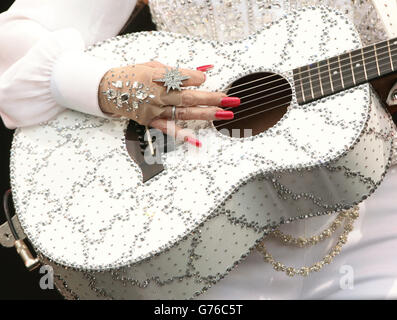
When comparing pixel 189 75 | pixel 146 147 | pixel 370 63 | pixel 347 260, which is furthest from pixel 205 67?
pixel 347 260

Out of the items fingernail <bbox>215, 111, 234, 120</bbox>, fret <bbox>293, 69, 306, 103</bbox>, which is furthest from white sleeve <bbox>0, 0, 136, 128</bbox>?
fret <bbox>293, 69, 306, 103</bbox>

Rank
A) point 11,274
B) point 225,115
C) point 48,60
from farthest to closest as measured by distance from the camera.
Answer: point 11,274 → point 48,60 → point 225,115

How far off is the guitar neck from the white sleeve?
372 mm

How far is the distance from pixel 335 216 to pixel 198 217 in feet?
0.91

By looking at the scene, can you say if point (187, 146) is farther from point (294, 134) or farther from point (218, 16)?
point (218, 16)

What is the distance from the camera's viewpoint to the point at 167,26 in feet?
4.02

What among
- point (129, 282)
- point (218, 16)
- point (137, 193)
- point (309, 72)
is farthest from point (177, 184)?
point (218, 16)

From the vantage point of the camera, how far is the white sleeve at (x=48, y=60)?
1.12 meters

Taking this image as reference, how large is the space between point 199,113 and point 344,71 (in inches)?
9.7

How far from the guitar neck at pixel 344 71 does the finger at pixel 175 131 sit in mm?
187

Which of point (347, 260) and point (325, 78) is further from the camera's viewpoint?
point (347, 260)

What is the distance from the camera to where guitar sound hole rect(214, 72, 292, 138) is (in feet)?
3.44

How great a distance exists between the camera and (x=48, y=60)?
3.79 ft

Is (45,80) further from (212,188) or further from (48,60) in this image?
(212,188)
